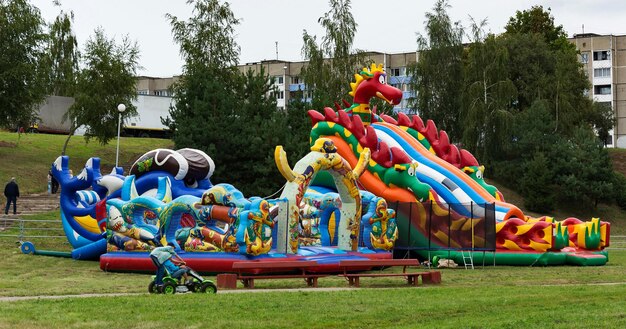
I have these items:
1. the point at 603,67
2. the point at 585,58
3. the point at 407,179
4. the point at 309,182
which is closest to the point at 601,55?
the point at 603,67

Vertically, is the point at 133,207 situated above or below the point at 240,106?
below

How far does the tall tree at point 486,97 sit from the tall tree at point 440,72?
1616mm

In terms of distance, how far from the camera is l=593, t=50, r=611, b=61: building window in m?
91.9

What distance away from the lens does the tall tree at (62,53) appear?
6631 cm

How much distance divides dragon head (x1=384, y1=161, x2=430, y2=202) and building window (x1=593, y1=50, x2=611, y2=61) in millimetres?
66936

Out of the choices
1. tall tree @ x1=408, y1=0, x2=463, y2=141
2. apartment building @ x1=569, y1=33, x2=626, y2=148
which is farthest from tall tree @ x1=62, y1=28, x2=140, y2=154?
apartment building @ x1=569, y1=33, x2=626, y2=148

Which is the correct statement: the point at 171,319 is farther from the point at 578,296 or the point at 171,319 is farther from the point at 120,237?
the point at 120,237

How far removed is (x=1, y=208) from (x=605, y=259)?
22.6 m

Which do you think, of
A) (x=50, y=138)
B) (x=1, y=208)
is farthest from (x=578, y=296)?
(x=50, y=138)

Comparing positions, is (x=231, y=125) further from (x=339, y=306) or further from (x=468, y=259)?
(x=339, y=306)

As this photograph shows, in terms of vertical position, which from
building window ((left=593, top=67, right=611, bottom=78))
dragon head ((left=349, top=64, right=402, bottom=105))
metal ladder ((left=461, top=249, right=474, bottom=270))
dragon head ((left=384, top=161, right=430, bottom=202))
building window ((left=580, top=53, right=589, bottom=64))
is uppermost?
building window ((left=580, top=53, right=589, bottom=64))

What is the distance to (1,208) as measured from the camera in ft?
130

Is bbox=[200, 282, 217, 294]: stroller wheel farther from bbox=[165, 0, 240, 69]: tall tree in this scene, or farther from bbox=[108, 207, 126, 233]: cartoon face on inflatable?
bbox=[165, 0, 240, 69]: tall tree

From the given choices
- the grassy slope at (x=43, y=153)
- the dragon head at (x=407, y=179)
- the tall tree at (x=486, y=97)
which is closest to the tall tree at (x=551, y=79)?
the tall tree at (x=486, y=97)
